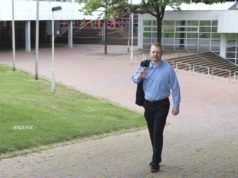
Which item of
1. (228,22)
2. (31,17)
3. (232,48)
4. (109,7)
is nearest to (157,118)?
(109,7)

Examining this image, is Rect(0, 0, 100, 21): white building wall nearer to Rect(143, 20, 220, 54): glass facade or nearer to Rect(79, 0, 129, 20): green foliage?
Rect(79, 0, 129, 20): green foliage

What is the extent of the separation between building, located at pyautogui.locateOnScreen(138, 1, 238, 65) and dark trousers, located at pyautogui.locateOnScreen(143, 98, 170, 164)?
33705 millimetres

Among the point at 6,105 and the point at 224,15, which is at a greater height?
the point at 224,15

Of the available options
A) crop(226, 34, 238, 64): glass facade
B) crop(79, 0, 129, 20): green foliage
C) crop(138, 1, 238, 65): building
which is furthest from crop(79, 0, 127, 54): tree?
crop(226, 34, 238, 64): glass facade

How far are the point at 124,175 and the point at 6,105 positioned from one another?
17.8ft

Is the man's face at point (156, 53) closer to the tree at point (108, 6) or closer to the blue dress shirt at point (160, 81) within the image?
the blue dress shirt at point (160, 81)

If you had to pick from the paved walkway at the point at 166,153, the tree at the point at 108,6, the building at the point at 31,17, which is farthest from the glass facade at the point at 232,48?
the paved walkway at the point at 166,153

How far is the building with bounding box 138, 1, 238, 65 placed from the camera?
129 ft

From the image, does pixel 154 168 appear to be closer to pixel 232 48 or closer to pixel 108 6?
pixel 108 6

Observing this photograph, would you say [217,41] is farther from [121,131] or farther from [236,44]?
[121,131]

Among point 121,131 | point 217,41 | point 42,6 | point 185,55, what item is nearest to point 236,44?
point 217,41

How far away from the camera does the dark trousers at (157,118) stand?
624cm

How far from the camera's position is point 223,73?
114ft

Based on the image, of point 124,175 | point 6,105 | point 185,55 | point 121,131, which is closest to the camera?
point 124,175
